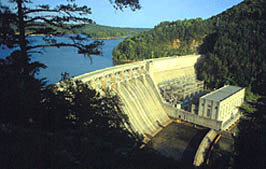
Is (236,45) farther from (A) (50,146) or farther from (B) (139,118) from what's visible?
(A) (50,146)

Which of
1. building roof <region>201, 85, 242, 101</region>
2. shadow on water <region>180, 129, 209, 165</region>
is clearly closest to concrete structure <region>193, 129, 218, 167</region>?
shadow on water <region>180, 129, 209, 165</region>

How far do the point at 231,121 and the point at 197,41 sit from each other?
148 ft

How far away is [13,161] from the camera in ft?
11.2

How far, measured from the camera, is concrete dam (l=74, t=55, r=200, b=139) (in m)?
22.5

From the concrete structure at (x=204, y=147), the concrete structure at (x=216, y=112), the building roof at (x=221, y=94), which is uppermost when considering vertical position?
the building roof at (x=221, y=94)

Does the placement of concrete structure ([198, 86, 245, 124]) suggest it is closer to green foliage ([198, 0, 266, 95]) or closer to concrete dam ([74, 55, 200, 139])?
concrete dam ([74, 55, 200, 139])

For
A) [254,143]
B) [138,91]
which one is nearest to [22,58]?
[254,143]

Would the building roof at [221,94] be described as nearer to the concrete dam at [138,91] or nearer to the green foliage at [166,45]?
the concrete dam at [138,91]

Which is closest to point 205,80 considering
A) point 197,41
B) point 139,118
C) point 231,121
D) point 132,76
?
point 231,121

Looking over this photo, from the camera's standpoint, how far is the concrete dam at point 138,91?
2255 cm

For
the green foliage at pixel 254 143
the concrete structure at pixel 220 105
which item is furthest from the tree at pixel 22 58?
the concrete structure at pixel 220 105

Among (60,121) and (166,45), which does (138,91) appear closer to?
(60,121)

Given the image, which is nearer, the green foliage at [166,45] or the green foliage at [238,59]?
the green foliage at [238,59]

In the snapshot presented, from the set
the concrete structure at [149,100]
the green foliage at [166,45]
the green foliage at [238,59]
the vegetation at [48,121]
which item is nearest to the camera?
the vegetation at [48,121]
